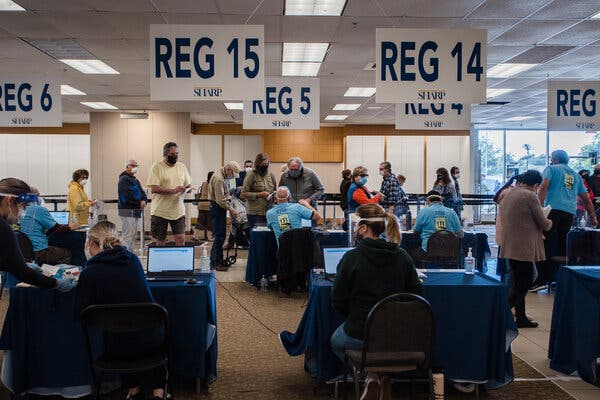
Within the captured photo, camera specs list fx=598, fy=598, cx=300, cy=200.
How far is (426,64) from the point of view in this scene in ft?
18.6

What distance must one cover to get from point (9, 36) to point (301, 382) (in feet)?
19.0

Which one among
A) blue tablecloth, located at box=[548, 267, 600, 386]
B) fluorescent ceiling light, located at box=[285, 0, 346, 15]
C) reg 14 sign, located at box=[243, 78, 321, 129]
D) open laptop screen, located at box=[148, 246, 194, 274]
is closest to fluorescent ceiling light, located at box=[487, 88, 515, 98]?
reg 14 sign, located at box=[243, 78, 321, 129]

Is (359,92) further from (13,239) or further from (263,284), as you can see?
(13,239)

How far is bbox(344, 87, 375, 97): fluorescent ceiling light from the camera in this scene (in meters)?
11.6

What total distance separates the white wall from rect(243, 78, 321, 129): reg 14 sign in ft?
36.7

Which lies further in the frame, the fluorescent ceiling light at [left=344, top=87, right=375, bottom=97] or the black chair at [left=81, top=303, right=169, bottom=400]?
the fluorescent ceiling light at [left=344, top=87, right=375, bottom=97]

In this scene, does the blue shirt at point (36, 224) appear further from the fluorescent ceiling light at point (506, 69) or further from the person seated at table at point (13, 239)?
the fluorescent ceiling light at point (506, 69)

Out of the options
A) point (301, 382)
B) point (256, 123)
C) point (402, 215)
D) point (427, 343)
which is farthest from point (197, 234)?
point (427, 343)

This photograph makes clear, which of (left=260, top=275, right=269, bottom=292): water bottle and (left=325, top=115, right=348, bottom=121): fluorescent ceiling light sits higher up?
(left=325, top=115, right=348, bottom=121): fluorescent ceiling light

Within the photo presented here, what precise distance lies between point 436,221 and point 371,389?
3531 millimetres

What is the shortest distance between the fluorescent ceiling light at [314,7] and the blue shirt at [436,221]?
234 cm

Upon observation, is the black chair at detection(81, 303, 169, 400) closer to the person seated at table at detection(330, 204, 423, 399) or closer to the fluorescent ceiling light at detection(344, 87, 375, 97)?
the person seated at table at detection(330, 204, 423, 399)

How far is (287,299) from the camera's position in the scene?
22.6 feet

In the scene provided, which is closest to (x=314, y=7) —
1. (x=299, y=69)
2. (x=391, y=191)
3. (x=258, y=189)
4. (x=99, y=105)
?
(x=258, y=189)
